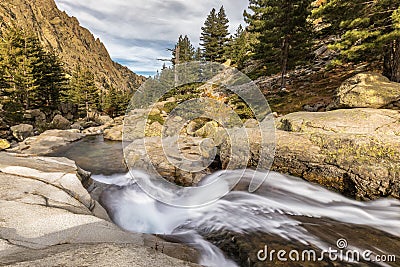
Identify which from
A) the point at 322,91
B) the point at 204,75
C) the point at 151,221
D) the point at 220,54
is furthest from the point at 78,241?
the point at 220,54

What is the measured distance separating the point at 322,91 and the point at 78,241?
21351 mm

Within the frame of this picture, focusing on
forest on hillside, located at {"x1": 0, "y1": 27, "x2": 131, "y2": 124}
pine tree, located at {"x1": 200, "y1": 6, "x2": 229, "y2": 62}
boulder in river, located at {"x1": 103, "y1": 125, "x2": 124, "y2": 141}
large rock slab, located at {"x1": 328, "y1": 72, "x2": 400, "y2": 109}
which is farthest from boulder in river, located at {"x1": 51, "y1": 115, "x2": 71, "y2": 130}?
large rock slab, located at {"x1": 328, "y1": 72, "x2": 400, "y2": 109}

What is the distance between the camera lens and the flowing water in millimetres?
4207

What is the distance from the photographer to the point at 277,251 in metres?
4.11

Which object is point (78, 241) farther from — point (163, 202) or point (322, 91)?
point (322, 91)

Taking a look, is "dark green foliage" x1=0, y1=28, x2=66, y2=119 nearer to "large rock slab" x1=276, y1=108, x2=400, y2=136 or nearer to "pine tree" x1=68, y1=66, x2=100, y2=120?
"pine tree" x1=68, y1=66, x2=100, y2=120

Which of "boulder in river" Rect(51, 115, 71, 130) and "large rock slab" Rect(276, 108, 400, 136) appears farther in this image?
"boulder in river" Rect(51, 115, 71, 130)

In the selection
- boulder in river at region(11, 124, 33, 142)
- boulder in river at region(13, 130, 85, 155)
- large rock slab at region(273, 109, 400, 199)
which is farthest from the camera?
boulder in river at region(11, 124, 33, 142)

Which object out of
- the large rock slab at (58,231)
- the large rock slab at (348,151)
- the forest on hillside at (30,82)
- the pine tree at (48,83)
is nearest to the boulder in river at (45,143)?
the forest on hillside at (30,82)

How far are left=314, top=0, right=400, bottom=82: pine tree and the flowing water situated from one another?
750cm

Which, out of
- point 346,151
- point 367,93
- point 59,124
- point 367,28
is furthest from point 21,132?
point 367,28

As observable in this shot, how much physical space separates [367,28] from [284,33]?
8972 mm

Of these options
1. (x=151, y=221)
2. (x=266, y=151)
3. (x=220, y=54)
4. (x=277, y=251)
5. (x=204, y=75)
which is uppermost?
(x=220, y=54)

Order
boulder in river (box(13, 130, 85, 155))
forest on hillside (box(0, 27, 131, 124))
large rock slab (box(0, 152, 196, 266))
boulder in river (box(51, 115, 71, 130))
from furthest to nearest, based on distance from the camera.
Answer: boulder in river (box(51, 115, 71, 130)), forest on hillside (box(0, 27, 131, 124)), boulder in river (box(13, 130, 85, 155)), large rock slab (box(0, 152, 196, 266))
